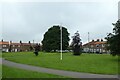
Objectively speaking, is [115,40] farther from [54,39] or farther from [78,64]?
[54,39]

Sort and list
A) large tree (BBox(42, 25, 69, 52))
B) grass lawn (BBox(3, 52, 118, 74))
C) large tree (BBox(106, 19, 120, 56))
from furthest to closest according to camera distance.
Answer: large tree (BBox(42, 25, 69, 52)), large tree (BBox(106, 19, 120, 56)), grass lawn (BBox(3, 52, 118, 74))

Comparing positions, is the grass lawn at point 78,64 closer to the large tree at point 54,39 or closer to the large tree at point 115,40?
the large tree at point 115,40

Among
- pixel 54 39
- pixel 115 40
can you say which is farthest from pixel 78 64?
pixel 54 39

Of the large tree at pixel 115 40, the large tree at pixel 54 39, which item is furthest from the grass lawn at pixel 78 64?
the large tree at pixel 54 39

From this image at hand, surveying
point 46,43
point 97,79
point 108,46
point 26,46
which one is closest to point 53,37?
point 46,43

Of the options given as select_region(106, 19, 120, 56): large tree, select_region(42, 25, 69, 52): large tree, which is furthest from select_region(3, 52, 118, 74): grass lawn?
select_region(42, 25, 69, 52): large tree

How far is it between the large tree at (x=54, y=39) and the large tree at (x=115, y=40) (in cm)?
5499

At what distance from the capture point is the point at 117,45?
4366 cm

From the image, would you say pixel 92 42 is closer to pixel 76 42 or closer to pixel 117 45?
pixel 76 42

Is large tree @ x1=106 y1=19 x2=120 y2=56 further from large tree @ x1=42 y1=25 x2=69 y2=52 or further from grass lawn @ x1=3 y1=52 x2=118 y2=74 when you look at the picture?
large tree @ x1=42 y1=25 x2=69 y2=52

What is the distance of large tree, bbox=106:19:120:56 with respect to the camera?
43.7 meters

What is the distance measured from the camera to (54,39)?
10194 cm

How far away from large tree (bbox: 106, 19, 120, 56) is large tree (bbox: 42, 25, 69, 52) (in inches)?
2165

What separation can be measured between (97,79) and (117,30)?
28787mm
